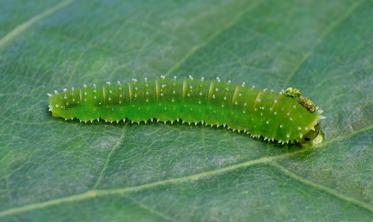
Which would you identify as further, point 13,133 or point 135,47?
point 135,47

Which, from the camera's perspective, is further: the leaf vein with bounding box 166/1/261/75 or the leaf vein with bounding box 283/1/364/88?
the leaf vein with bounding box 166/1/261/75

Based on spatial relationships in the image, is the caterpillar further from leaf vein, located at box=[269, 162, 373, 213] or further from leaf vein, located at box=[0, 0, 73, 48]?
leaf vein, located at box=[0, 0, 73, 48]

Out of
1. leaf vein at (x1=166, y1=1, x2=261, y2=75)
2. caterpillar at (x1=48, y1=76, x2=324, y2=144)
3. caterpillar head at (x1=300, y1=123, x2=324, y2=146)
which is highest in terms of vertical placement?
leaf vein at (x1=166, y1=1, x2=261, y2=75)

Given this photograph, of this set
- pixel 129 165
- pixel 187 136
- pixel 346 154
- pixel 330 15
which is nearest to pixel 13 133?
pixel 129 165

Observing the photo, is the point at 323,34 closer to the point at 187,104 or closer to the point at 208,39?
the point at 208,39

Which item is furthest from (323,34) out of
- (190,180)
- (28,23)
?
(28,23)

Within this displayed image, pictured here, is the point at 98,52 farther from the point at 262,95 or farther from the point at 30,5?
the point at 262,95

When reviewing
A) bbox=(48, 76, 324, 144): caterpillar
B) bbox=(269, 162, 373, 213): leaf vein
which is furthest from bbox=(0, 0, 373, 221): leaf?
bbox=(48, 76, 324, 144): caterpillar

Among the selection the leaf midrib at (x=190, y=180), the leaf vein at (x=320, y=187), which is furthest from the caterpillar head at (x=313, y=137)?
the leaf vein at (x=320, y=187)
